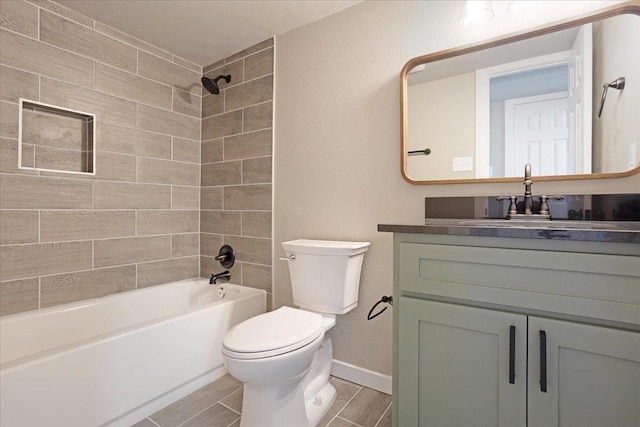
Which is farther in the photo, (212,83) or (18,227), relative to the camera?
(212,83)

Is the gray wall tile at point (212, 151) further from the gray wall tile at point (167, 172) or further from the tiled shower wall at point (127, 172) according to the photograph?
the gray wall tile at point (167, 172)

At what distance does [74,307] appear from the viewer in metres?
1.87

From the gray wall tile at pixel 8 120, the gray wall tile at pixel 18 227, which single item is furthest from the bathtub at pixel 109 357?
the gray wall tile at pixel 8 120

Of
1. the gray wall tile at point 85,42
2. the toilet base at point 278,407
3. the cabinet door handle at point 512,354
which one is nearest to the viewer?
the cabinet door handle at point 512,354

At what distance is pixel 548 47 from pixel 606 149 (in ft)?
1.63

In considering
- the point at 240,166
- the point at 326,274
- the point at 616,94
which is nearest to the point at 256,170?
the point at 240,166

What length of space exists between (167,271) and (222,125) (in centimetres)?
121

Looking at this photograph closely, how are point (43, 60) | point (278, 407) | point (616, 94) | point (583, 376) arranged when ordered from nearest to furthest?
point (583, 376)
point (616, 94)
point (278, 407)
point (43, 60)

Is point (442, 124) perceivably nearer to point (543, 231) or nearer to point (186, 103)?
point (543, 231)

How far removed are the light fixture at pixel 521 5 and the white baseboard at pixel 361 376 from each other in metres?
1.92

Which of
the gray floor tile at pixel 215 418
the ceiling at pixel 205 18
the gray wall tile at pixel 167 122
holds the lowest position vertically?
the gray floor tile at pixel 215 418

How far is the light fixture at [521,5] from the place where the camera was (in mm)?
1407

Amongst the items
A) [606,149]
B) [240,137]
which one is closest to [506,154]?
[606,149]

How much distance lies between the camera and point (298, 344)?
130 centimetres
